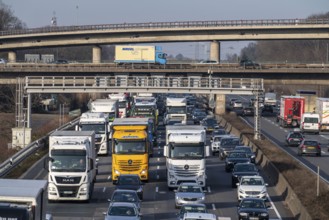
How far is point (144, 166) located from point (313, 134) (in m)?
38.8

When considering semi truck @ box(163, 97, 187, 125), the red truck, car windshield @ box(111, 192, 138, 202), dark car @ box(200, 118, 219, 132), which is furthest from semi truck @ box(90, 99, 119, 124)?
car windshield @ box(111, 192, 138, 202)

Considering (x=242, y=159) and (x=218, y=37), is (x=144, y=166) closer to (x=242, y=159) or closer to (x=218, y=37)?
(x=242, y=159)

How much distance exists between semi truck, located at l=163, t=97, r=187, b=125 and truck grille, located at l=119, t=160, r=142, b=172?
2997 cm

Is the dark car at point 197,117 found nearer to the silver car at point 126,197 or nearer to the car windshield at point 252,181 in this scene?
the car windshield at point 252,181

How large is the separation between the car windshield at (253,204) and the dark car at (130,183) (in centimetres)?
634

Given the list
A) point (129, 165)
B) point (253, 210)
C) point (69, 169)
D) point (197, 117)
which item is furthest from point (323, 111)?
point (253, 210)

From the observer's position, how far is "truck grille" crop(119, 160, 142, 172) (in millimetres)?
45625

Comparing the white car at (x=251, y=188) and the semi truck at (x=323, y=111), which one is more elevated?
the semi truck at (x=323, y=111)

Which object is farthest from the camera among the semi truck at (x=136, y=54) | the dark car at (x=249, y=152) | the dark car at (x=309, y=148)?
the semi truck at (x=136, y=54)

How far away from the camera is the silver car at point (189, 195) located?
1556 inches

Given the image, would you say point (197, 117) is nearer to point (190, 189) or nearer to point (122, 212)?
point (190, 189)

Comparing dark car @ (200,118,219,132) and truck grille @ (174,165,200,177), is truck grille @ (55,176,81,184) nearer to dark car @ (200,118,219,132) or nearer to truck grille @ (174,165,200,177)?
truck grille @ (174,165,200,177)

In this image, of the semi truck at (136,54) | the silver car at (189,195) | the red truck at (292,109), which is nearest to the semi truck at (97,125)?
the silver car at (189,195)

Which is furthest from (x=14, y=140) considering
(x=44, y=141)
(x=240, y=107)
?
(x=240, y=107)
